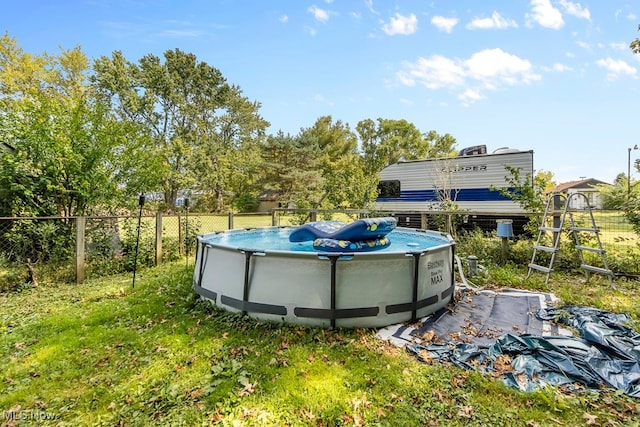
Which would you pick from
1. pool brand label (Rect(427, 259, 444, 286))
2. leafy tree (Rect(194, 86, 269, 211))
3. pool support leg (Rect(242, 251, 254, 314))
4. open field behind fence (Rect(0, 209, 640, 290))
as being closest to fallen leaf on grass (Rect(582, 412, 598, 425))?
pool brand label (Rect(427, 259, 444, 286))

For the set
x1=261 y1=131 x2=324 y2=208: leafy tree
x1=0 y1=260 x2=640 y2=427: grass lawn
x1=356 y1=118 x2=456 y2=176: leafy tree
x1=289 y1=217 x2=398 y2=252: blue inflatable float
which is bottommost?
x1=0 y1=260 x2=640 y2=427: grass lawn

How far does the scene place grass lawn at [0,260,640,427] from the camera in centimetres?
194

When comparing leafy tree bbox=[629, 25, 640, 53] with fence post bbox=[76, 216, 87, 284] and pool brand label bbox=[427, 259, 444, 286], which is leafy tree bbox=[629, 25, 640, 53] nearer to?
pool brand label bbox=[427, 259, 444, 286]

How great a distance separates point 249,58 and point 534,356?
13337mm

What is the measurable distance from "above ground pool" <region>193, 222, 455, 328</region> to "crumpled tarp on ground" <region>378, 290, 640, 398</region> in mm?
289

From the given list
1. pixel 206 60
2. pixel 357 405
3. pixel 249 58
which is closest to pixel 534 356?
pixel 357 405

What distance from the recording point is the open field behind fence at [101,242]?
4918 millimetres

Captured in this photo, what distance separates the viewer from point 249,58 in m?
12.5

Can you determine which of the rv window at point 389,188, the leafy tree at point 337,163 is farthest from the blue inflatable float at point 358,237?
the rv window at point 389,188

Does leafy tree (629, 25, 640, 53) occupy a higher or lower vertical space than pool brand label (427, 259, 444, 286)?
higher

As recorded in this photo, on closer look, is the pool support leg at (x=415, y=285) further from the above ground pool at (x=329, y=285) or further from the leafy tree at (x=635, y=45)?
the leafy tree at (x=635, y=45)

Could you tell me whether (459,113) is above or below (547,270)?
above

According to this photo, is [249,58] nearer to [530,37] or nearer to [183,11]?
[183,11]

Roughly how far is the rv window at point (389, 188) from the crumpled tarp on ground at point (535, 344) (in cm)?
775
